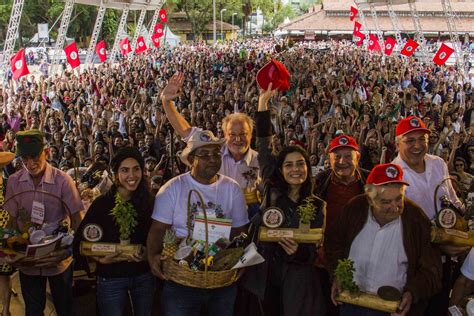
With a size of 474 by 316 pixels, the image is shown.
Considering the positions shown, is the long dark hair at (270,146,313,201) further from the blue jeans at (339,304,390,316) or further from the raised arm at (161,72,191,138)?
the raised arm at (161,72,191,138)

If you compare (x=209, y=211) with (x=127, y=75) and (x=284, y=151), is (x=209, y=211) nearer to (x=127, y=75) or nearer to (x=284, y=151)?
(x=284, y=151)

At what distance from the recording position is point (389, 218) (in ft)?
9.78

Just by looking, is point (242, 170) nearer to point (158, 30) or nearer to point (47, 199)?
point (47, 199)

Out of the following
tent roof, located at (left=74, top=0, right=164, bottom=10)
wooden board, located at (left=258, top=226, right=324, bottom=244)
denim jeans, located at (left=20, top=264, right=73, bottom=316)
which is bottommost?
denim jeans, located at (left=20, top=264, right=73, bottom=316)

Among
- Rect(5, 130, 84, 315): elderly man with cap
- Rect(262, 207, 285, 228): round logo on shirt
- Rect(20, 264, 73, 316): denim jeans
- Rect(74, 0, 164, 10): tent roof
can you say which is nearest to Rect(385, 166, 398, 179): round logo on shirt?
Rect(262, 207, 285, 228): round logo on shirt

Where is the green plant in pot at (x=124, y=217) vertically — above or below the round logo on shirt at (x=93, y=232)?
above

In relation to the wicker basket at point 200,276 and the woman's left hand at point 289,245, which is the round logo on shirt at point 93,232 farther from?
the woman's left hand at point 289,245

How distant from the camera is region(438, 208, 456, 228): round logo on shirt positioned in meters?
3.06

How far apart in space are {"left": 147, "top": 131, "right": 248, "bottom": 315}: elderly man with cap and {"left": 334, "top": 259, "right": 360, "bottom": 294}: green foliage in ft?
2.04

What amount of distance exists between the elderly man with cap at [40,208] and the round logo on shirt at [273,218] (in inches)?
50.7

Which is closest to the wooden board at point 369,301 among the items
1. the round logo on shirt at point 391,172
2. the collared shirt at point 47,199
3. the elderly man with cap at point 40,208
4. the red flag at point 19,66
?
the round logo on shirt at point 391,172

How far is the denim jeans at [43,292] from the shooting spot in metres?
3.47

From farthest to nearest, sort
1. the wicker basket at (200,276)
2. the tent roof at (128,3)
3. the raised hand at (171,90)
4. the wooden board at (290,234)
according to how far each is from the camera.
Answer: the tent roof at (128,3) < the raised hand at (171,90) < the wooden board at (290,234) < the wicker basket at (200,276)

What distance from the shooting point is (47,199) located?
3486 millimetres
